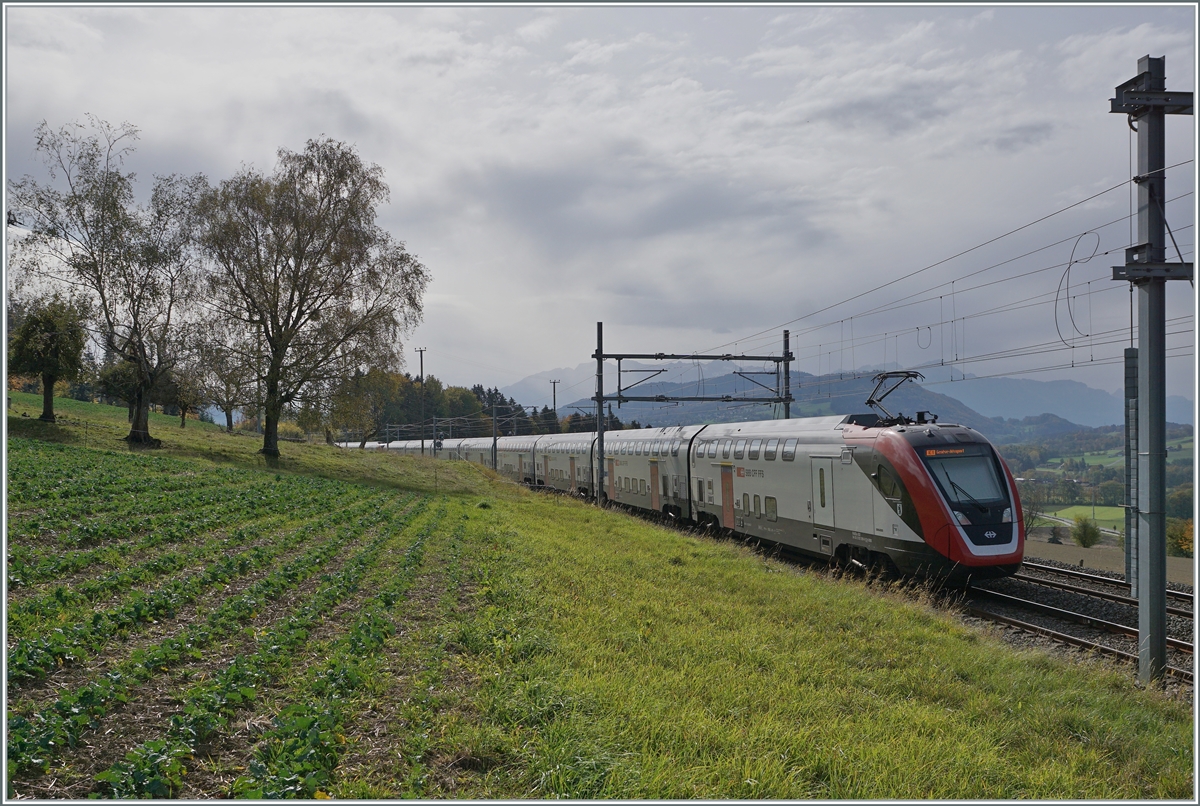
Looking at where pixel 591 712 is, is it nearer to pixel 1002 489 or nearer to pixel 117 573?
pixel 117 573

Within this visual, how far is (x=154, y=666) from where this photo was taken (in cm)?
701

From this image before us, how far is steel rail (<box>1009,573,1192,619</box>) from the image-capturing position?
1382 centimetres

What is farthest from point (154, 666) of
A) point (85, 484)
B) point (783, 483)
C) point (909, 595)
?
point (783, 483)

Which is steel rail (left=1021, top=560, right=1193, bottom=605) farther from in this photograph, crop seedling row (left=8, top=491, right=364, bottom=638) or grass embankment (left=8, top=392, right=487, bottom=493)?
grass embankment (left=8, top=392, right=487, bottom=493)

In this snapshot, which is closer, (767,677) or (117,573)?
(767,677)

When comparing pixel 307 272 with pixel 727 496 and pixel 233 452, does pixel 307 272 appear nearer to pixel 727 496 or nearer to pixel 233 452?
pixel 233 452

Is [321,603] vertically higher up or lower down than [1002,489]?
lower down

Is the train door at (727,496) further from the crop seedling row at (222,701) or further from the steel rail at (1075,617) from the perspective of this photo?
the crop seedling row at (222,701)

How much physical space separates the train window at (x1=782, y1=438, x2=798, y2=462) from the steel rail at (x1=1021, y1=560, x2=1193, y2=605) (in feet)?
21.8

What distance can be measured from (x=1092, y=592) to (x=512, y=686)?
1396cm

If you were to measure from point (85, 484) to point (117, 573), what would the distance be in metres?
9.24

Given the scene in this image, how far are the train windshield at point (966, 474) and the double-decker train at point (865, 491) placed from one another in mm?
20

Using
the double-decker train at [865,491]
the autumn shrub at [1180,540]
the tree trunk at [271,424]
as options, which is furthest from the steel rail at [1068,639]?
the tree trunk at [271,424]

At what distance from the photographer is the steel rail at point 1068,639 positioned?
33.9 feet
